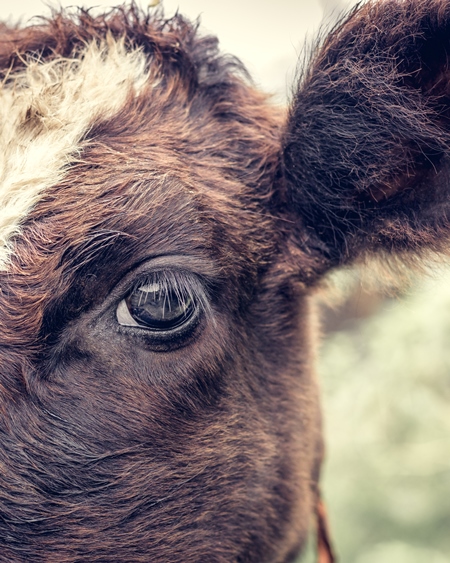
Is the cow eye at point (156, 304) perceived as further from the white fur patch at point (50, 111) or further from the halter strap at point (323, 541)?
the halter strap at point (323, 541)

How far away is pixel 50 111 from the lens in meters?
2.16

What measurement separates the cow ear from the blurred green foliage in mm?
1496

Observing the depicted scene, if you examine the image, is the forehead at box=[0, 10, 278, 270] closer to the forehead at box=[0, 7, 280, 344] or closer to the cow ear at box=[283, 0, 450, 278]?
the forehead at box=[0, 7, 280, 344]

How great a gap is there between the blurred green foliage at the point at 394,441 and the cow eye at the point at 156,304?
1.90 metres

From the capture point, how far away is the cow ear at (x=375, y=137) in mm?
1902

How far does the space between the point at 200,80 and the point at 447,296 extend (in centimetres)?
335

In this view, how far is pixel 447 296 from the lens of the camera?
5012mm

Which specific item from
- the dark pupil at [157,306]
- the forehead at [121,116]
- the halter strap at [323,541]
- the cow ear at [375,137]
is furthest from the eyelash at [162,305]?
the halter strap at [323,541]

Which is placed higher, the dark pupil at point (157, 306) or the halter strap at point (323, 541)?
the dark pupil at point (157, 306)

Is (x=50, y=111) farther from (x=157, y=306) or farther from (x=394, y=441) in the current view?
(x=394, y=441)

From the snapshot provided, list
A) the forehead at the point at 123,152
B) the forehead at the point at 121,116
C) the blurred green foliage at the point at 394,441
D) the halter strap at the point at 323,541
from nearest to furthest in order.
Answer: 1. the forehead at the point at 123,152
2. the forehead at the point at 121,116
3. the halter strap at the point at 323,541
4. the blurred green foliage at the point at 394,441

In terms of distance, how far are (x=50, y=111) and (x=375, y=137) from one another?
1170 millimetres

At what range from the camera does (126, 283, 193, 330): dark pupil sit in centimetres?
186

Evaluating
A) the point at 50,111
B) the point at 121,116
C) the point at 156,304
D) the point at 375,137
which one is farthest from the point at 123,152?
the point at 375,137
